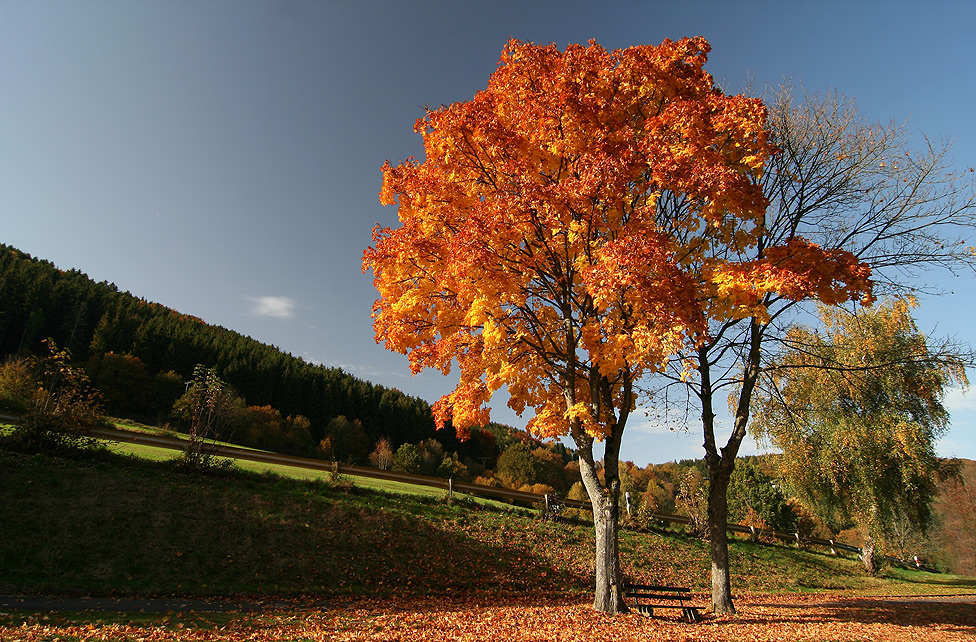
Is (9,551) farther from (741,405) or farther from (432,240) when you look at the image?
(741,405)

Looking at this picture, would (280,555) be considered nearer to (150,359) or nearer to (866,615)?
(866,615)

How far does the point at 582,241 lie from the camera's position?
795 centimetres

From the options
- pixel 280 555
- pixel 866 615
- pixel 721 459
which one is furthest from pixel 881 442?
pixel 280 555

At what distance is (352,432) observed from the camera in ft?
189

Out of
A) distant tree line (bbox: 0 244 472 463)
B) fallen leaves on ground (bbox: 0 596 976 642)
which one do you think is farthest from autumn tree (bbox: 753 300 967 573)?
distant tree line (bbox: 0 244 472 463)

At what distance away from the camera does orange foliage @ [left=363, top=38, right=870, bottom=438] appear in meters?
6.84

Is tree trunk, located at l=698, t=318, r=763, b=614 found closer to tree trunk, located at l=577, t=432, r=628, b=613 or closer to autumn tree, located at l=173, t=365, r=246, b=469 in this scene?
tree trunk, located at l=577, t=432, r=628, b=613

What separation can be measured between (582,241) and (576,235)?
0.94 ft

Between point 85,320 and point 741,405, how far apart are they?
71849 mm

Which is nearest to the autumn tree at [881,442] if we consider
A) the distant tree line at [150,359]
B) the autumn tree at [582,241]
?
the autumn tree at [582,241]

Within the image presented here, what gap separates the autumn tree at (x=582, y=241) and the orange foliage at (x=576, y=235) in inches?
1.2

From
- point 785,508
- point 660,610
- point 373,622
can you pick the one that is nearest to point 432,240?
point 373,622

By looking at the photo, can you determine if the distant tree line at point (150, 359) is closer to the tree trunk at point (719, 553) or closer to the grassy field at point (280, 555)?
the grassy field at point (280, 555)

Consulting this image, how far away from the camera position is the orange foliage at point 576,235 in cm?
684
